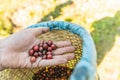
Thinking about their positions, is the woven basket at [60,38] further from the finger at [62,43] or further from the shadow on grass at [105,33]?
the shadow on grass at [105,33]

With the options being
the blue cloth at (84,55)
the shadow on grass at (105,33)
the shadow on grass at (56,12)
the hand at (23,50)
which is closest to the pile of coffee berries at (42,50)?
the hand at (23,50)

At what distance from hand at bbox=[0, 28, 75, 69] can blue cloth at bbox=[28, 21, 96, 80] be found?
107 mm

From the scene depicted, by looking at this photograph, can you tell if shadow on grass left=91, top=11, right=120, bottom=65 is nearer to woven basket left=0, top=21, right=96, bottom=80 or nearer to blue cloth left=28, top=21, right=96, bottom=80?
woven basket left=0, top=21, right=96, bottom=80

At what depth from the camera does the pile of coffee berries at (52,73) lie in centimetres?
280

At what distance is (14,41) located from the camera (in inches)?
102

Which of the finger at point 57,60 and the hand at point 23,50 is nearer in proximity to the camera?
the finger at point 57,60

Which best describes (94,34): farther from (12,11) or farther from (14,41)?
(14,41)

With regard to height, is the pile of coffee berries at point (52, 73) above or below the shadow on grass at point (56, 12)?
below

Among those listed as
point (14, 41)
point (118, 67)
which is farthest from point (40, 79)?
point (118, 67)

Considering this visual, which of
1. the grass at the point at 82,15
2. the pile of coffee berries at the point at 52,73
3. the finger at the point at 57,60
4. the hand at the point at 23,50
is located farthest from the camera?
the grass at the point at 82,15

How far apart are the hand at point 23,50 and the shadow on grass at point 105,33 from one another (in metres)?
1.24

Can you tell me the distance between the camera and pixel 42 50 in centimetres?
267

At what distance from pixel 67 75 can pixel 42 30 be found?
458mm

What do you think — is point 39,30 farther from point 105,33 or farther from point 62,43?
point 105,33
